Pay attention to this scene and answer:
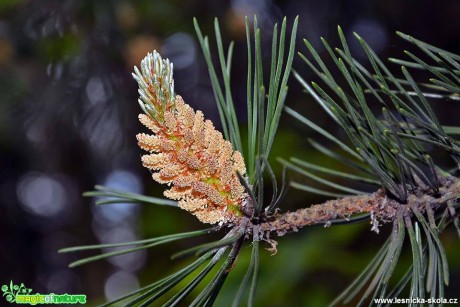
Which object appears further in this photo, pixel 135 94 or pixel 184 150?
pixel 135 94

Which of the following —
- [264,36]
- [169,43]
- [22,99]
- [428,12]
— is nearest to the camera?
[22,99]

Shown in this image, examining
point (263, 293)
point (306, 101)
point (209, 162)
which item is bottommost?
point (263, 293)

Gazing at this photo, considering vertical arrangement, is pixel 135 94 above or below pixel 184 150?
above

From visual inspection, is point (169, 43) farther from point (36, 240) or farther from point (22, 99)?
point (36, 240)

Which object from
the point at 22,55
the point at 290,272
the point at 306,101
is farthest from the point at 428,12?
the point at 22,55

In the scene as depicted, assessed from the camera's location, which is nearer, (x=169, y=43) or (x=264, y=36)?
(x=169, y=43)
